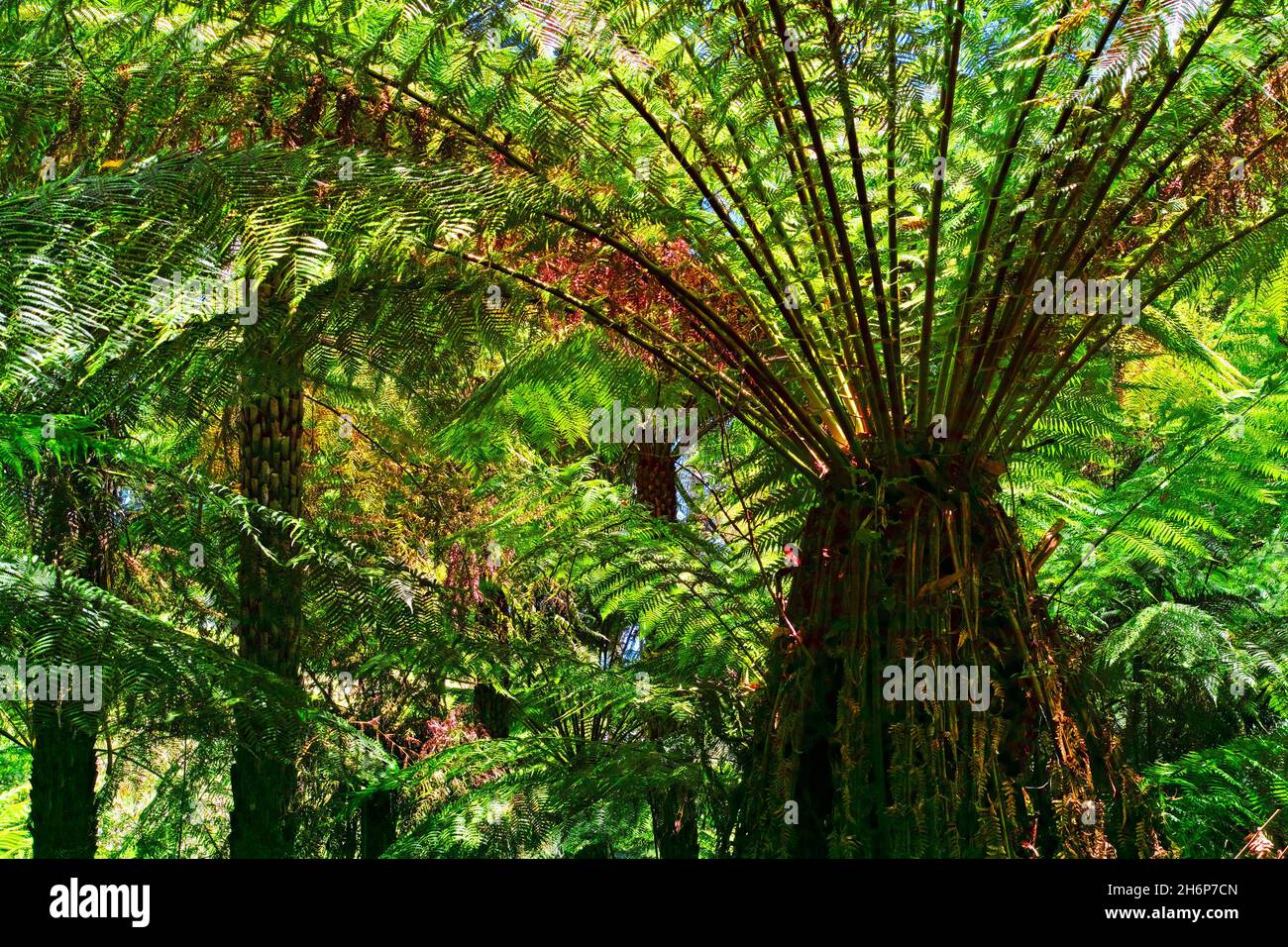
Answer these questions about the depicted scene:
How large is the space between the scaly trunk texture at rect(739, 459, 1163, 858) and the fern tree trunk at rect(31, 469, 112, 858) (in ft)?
8.76

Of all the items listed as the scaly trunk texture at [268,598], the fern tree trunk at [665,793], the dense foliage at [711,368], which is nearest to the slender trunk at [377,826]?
the scaly trunk texture at [268,598]

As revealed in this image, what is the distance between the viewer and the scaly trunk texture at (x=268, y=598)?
3.65 metres

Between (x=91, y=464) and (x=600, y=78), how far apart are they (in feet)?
7.31

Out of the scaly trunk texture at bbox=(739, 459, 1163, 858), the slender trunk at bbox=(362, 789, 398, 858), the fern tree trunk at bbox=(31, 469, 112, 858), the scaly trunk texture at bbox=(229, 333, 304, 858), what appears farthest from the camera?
the slender trunk at bbox=(362, 789, 398, 858)

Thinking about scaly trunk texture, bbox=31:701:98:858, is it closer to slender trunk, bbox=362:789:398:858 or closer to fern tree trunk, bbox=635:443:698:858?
slender trunk, bbox=362:789:398:858

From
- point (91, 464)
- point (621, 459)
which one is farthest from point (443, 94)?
point (621, 459)

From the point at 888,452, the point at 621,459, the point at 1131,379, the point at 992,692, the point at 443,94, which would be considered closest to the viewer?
the point at 992,692

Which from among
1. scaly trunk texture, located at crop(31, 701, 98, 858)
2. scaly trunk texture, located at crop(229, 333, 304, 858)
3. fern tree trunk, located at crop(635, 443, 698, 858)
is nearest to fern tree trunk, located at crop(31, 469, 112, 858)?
scaly trunk texture, located at crop(31, 701, 98, 858)

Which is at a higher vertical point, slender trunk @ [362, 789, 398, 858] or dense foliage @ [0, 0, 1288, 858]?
dense foliage @ [0, 0, 1288, 858]

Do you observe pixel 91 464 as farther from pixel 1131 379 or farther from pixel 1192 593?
pixel 1192 593

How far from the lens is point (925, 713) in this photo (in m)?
1.89

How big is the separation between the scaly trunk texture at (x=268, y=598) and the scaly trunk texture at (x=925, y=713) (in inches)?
80.8

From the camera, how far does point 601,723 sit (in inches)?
176

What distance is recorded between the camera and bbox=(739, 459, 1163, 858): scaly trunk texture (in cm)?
186
